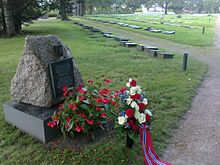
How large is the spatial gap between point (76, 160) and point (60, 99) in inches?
42.5

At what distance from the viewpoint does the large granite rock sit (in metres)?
3.60

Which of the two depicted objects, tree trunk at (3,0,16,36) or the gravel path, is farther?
tree trunk at (3,0,16,36)

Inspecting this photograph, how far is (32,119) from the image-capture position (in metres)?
3.48

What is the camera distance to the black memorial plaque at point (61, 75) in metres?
3.61

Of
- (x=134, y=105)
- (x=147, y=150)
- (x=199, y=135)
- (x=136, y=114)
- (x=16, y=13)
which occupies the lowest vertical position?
(x=199, y=135)

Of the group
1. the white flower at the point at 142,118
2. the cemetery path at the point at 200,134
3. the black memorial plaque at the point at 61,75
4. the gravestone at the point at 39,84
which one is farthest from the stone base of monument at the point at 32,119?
the cemetery path at the point at 200,134

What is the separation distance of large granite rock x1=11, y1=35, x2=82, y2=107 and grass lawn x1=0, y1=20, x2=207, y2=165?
1.86ft

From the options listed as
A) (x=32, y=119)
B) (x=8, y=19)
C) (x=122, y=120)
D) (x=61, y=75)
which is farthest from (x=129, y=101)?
(x=8, y=19)

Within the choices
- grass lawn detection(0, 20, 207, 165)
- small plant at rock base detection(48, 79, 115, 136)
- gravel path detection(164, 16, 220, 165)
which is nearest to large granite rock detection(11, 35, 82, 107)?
small plant at rock base detection(48, 79, 115, 136)

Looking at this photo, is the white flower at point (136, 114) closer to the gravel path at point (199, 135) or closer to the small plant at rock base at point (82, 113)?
the small plant at rock base at point (82, 113)

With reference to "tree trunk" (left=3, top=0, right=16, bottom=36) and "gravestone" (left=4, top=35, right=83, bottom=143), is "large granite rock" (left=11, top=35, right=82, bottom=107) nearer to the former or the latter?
"gravestone" (left=4, top=35, right=83, bottom=143)

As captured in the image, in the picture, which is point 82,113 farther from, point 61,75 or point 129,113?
point 61,75

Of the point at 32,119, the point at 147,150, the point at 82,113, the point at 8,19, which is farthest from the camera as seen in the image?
the point at 8,19

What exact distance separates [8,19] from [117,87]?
11.3 meters
